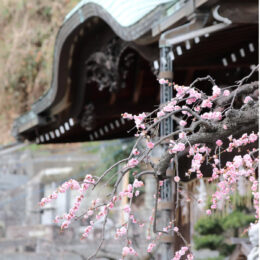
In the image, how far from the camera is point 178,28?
4.52 metres

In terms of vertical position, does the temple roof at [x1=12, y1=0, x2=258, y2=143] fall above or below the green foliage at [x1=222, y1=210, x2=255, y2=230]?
above

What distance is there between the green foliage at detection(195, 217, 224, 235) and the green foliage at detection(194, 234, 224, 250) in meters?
0.13

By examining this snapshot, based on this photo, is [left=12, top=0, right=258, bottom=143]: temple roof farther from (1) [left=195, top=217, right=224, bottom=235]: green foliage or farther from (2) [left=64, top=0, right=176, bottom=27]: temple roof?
(1) [left=195, top=217, right=224, bottom=235]: green foliage

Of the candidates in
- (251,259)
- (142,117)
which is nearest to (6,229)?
(251,259)

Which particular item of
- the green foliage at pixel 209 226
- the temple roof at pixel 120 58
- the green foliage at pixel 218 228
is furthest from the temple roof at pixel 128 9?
the green foliage at pixel 209 226

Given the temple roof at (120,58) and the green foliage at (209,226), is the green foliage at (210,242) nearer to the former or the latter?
the green foliage at (209,226)

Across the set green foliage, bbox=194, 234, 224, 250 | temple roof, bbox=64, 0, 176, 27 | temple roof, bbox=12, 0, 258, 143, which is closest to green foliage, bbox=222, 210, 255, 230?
green foliage, bbox=194, 234, 224, 250

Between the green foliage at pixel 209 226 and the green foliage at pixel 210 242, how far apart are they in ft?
0.42

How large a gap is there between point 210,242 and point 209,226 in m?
0.25

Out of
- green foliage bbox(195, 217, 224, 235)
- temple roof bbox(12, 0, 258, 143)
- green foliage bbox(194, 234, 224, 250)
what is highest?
temple roof bbox(12, 0, 258, 143)

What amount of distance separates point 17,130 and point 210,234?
3022 millimetres

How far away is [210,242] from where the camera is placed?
27.5 feet

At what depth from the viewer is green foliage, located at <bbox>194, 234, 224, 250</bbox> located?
27.4 ft

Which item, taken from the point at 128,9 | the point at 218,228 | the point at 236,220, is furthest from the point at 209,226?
the point at 128,9
